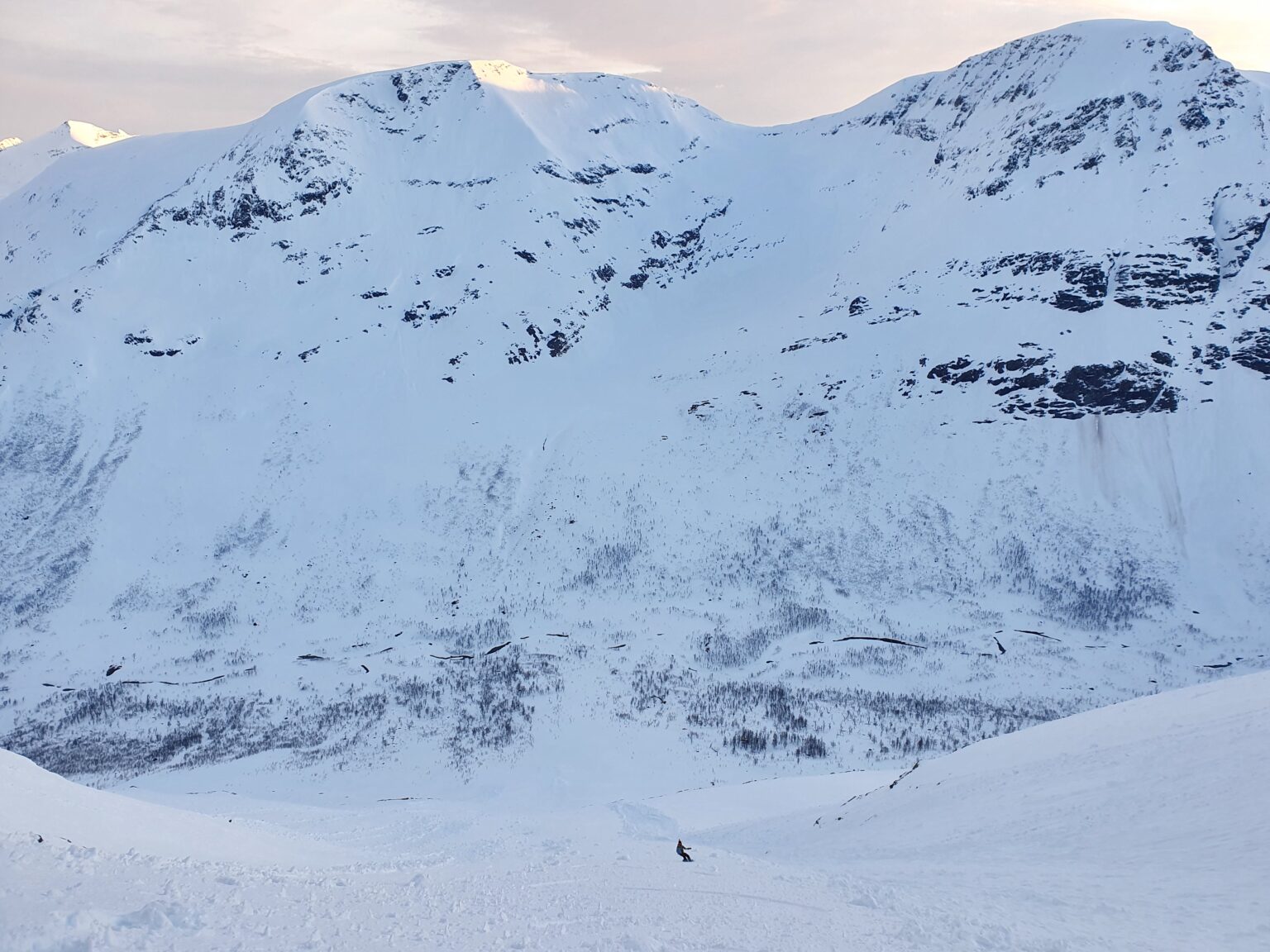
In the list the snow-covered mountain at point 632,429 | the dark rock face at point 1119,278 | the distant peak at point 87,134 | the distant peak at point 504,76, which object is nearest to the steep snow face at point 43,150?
the distant peak at point 87,134

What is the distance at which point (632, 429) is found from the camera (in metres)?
73.0

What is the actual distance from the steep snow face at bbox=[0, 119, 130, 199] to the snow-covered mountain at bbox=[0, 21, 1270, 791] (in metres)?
46.3

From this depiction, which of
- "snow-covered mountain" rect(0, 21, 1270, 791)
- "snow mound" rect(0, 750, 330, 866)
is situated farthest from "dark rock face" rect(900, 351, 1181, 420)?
"snow mound" rect(0, 750, 330, 866)

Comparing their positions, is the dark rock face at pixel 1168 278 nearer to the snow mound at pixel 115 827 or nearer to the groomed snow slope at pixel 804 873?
the groomed snow slope at pixel 804 873

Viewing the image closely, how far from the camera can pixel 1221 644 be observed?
1873 inches

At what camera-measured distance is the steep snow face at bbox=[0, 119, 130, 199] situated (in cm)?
14962

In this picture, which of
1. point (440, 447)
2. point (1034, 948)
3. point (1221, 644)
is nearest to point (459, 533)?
point (440, 447)

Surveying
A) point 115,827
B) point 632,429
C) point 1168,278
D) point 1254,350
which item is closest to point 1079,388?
point 1254,350

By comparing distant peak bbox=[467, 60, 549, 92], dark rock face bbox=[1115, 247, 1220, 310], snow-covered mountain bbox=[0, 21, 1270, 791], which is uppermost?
distant peak bbox=[467, 60, 549, 92]

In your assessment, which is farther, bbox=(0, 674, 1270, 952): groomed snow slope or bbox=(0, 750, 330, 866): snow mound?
bbox=(0, 750, 330, 866): snow mound

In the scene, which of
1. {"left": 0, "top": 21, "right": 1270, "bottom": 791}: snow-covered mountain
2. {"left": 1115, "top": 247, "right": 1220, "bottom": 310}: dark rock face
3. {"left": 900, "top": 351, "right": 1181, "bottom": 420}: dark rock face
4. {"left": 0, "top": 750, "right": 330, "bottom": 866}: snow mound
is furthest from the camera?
{"left": 1115, "top": 247, "right": 1220, "bottom": 310}: dark rock face

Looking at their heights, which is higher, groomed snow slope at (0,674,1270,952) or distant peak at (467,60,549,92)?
distant peak at (467,60,549,92)

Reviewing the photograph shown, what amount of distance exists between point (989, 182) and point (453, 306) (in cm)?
5184

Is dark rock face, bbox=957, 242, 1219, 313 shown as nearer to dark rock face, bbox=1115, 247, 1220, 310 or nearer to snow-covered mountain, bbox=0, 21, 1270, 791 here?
dark rock face, bbox=1115, 247, 1220, 310
